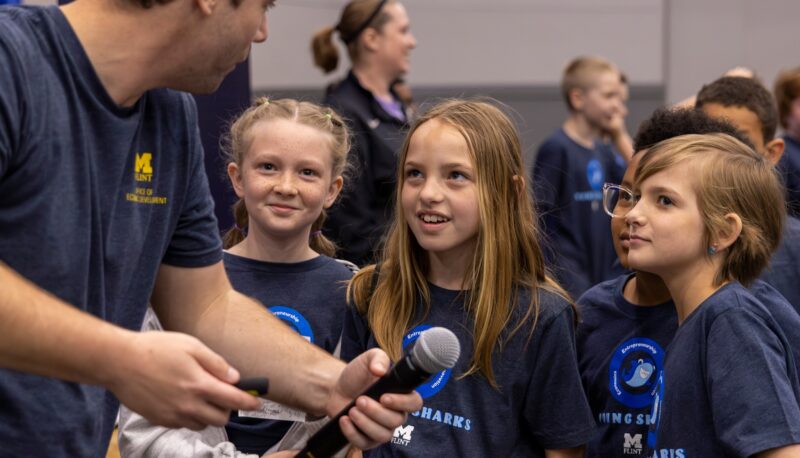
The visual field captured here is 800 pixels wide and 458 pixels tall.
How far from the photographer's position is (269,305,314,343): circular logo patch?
9.46ft

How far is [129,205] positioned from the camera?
1.86 m

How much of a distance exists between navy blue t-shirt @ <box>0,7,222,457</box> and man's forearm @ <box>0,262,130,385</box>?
212 millimetres

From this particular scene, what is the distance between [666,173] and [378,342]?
82 centimetres

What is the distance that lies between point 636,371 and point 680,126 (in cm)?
71

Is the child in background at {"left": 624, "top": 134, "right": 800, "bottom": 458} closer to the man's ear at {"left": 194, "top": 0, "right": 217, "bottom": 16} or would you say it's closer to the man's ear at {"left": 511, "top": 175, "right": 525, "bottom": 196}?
the man's ear at {"left": 511, "top": 175, "right": 525, "bottom": 196}

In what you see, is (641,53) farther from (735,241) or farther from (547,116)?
(735,241)

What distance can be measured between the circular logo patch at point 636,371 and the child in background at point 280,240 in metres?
0.75

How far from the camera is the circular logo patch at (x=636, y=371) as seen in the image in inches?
108

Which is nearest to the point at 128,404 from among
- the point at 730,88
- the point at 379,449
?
the point at 379,449

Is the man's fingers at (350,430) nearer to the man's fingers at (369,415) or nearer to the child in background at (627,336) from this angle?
the man's fingers at (369,415)

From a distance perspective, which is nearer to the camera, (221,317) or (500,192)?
(221,317)

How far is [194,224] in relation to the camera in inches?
81.6

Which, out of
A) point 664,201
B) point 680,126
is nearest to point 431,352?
point 664,201

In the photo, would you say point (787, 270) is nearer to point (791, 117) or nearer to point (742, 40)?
point (791, 117)
